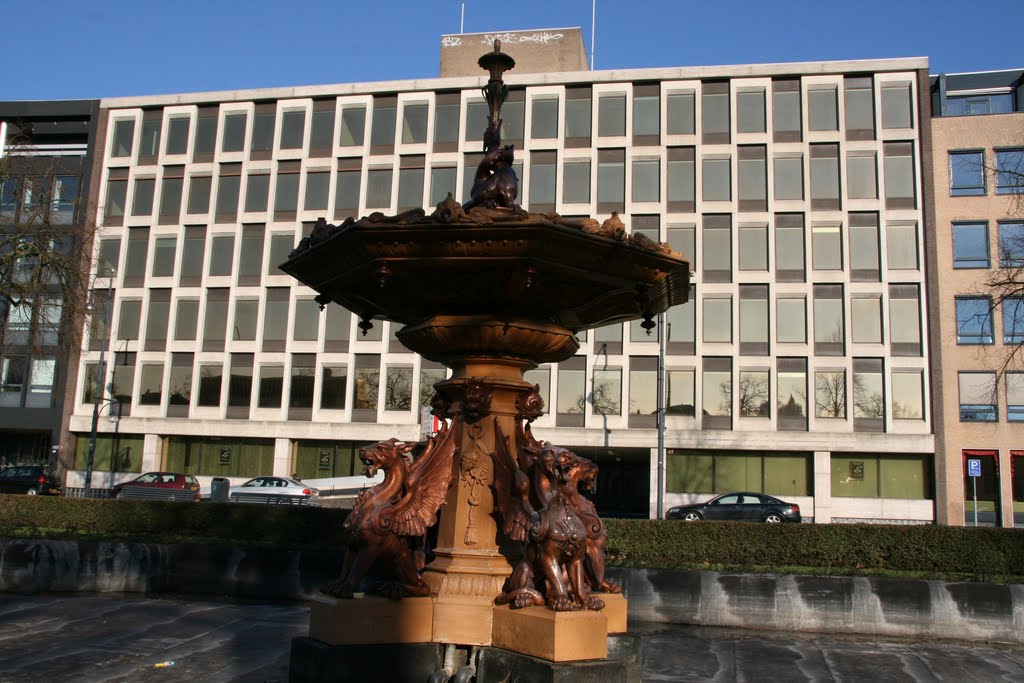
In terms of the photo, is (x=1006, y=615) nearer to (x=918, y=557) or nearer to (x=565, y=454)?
(x=918, y=557)

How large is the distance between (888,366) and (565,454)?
3773 centimetres

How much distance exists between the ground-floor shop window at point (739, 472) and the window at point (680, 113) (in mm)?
16191

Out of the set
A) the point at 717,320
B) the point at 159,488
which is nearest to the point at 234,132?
the point at 159,488

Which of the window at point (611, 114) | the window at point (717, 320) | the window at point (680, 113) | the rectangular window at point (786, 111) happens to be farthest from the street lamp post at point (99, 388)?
the rectangular window at point (786, 111)

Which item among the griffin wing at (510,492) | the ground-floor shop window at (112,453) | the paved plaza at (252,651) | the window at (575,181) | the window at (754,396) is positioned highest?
the window at (575,181)

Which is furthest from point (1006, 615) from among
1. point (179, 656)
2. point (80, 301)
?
point (80, 301)

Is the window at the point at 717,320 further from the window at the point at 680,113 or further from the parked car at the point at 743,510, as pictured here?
the parked car at the point at 743,510

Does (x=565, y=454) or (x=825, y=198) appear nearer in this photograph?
(x=565, y=454)

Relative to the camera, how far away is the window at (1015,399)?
3972 cm

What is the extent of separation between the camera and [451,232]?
6.21 meters

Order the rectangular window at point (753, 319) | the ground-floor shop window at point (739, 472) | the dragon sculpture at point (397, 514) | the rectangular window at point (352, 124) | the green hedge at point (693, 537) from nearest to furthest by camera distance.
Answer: the dragon sculpture at point (397, 514)
the green hedge at point (693, 537)
the ground-floor shop window at point (739, 472)
the rectangular window at point (753, 319)
the rectangular window at point (352, 124)

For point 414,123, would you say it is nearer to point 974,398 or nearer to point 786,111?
point 786,111

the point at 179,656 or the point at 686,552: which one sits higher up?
the point at 686,552

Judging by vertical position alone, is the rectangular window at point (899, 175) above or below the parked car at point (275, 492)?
above
